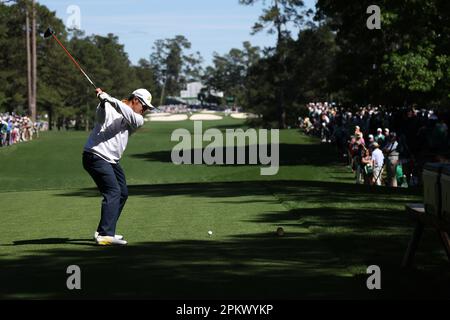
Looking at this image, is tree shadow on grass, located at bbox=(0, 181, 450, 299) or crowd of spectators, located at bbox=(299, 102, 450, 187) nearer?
tree shadow on grass, located at bbox=(0, 181, 450, 299)

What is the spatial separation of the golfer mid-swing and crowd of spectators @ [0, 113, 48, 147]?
47443 millimetres

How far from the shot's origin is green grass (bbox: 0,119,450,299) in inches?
289

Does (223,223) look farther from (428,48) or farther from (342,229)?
(428,48)

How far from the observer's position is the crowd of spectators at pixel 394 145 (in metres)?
27.4

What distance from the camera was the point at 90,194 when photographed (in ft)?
64.7

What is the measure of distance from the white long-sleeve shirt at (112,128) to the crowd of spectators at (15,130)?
47.5m

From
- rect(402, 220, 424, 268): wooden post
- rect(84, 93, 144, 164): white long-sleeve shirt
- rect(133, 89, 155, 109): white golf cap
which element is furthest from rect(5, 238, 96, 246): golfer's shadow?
rect(402, 220, 424, 268): wooden post

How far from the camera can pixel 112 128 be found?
10188mm

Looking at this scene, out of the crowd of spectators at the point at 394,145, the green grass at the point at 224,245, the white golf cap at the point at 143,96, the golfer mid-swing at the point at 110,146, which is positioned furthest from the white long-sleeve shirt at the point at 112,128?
the crowd of spectators at the point at 394,145

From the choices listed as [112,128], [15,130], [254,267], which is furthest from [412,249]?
[15,130]

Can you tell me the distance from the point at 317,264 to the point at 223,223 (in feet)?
11.9

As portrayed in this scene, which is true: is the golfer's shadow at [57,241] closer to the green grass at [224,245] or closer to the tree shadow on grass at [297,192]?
the green grass at [224,245]

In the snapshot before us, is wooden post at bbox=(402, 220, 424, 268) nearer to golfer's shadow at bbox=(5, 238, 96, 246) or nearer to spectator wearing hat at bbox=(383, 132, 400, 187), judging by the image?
golfer's shadow at bbox=(5, 238, 96, 246)
